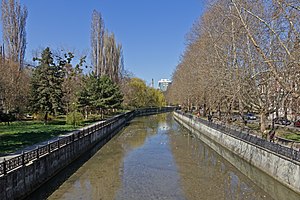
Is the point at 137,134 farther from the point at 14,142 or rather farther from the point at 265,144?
the point at 265,144

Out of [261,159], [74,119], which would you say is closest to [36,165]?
[261,159]

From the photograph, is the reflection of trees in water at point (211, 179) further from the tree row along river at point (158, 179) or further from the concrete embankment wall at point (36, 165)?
the concrete embankment wall at point (36, 165)

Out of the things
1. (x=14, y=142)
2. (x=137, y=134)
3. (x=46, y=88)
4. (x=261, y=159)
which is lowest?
(x=137, y=134)

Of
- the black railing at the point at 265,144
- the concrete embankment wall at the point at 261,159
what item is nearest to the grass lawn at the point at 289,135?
the black railing at the point at 265,144

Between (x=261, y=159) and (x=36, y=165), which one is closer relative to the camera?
(x=36, y=165)

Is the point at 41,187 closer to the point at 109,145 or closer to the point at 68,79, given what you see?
the point at 109,145

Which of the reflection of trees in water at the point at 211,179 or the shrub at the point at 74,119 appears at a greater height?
the shrub at the point at 74,119

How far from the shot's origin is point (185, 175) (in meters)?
16.8

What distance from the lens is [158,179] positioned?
15.8 metres

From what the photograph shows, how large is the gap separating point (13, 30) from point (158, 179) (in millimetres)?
29819

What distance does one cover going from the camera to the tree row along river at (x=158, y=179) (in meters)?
13.3

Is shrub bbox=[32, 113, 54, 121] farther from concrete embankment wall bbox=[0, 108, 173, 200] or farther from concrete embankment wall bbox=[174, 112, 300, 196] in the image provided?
concrete embankment wall bbox=[174, 112, 300, 196]

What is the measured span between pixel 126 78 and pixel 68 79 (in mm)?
41990

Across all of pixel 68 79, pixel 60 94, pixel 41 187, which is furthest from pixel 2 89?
pixel 41 187
